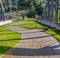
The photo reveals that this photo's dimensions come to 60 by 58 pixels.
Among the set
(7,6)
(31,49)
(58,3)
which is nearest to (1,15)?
(58,3)

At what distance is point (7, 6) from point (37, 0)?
13.1 metres

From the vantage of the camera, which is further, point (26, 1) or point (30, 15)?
point (26, 1)

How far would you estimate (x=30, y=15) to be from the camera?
3538 inches

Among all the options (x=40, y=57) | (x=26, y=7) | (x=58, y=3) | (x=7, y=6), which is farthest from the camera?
(x=26, y=7)

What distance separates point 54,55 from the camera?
31.5ft

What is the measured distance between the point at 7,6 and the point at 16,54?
90.5 meters

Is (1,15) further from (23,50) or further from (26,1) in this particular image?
(26,1)

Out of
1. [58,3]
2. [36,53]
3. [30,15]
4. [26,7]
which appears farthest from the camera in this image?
[26,7]

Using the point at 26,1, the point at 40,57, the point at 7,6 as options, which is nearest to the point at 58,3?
the point at 40,57

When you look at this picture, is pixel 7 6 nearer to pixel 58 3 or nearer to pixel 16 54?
pixel 58 3

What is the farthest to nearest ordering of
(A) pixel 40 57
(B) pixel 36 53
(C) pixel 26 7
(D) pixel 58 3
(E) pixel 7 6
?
(C) pixel 26 7
(E) pixel 7 6
(D) pixel 58 3
(B) pixel 36 53
(A) pixel 40 57

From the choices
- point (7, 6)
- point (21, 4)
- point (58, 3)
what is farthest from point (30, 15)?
point (58, 3)

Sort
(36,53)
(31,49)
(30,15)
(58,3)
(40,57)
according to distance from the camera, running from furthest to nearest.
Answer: (30,15) < (58,3) < (31,49) < (36,53) < (40,57)

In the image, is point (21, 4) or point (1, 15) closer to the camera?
point (1, 15)
